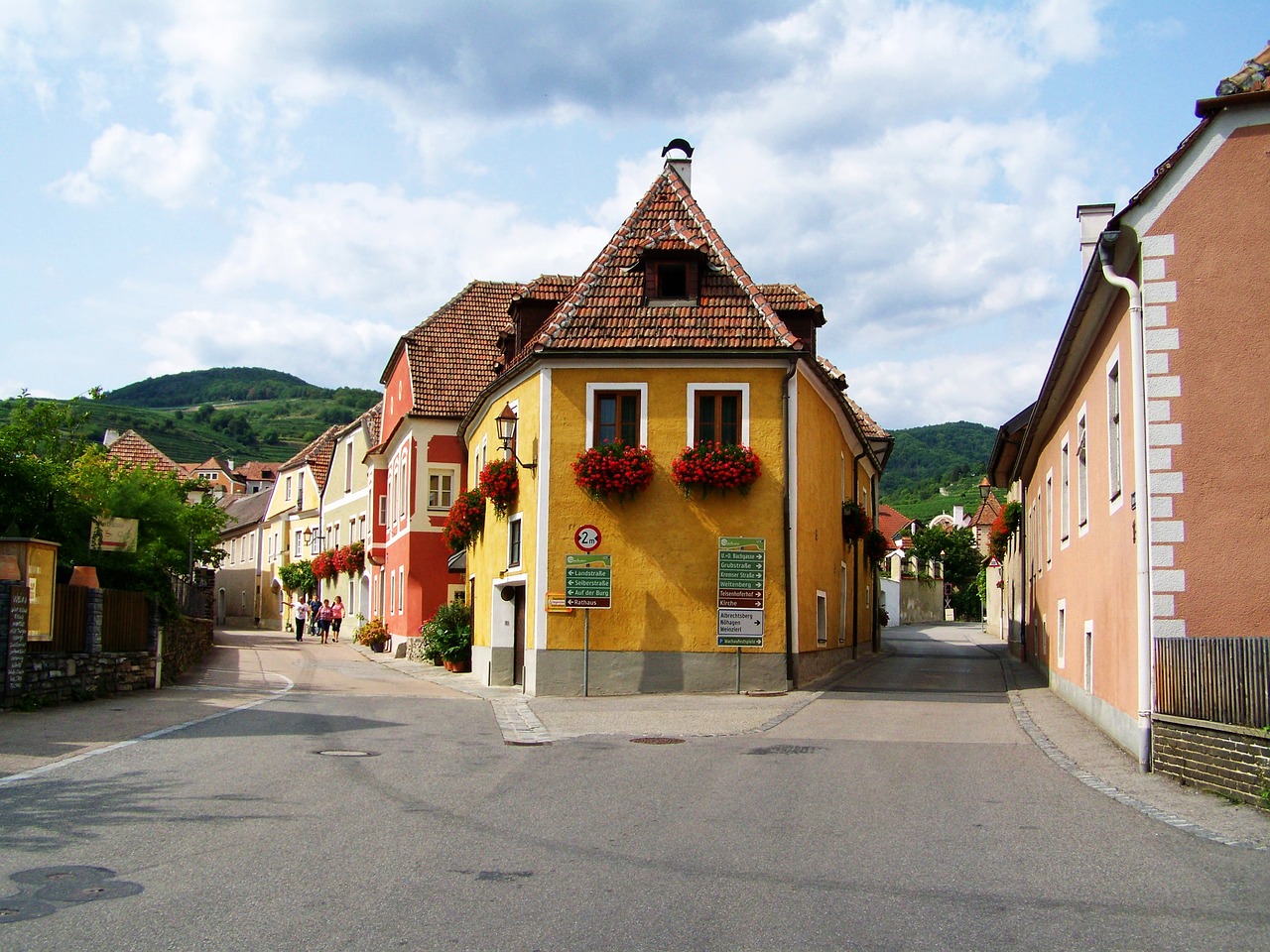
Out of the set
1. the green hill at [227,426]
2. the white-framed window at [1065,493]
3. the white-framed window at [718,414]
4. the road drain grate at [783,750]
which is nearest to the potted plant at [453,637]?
the white-framed window at [718,414]

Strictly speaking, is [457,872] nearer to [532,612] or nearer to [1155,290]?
[1155,290]

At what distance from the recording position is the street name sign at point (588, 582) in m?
22.4

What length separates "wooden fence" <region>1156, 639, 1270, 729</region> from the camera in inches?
417

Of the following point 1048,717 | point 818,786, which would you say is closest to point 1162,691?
point 818,786

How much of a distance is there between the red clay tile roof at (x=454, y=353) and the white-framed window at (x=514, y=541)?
46.8ft

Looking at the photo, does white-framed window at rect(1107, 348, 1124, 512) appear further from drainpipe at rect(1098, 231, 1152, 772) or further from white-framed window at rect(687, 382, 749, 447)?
white-framed window at rect(687, 382, 749, 447)

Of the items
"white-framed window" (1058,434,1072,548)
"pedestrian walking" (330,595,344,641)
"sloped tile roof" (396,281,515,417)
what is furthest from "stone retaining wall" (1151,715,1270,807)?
"pedestrian walking" (330,595,344,641)

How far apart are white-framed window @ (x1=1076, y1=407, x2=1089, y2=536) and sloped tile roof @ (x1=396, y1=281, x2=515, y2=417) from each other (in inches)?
883

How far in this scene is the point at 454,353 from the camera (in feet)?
132

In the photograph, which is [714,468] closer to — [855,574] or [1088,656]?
[1088,656]

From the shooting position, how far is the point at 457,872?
775cm

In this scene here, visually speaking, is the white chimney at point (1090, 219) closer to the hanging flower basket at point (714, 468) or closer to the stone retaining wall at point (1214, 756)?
the hanging flower basket at point (714, 468)

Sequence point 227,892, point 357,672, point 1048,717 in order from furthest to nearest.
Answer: point 357,672, point 1048,717, point 227,892

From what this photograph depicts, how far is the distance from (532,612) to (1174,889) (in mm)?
16365
